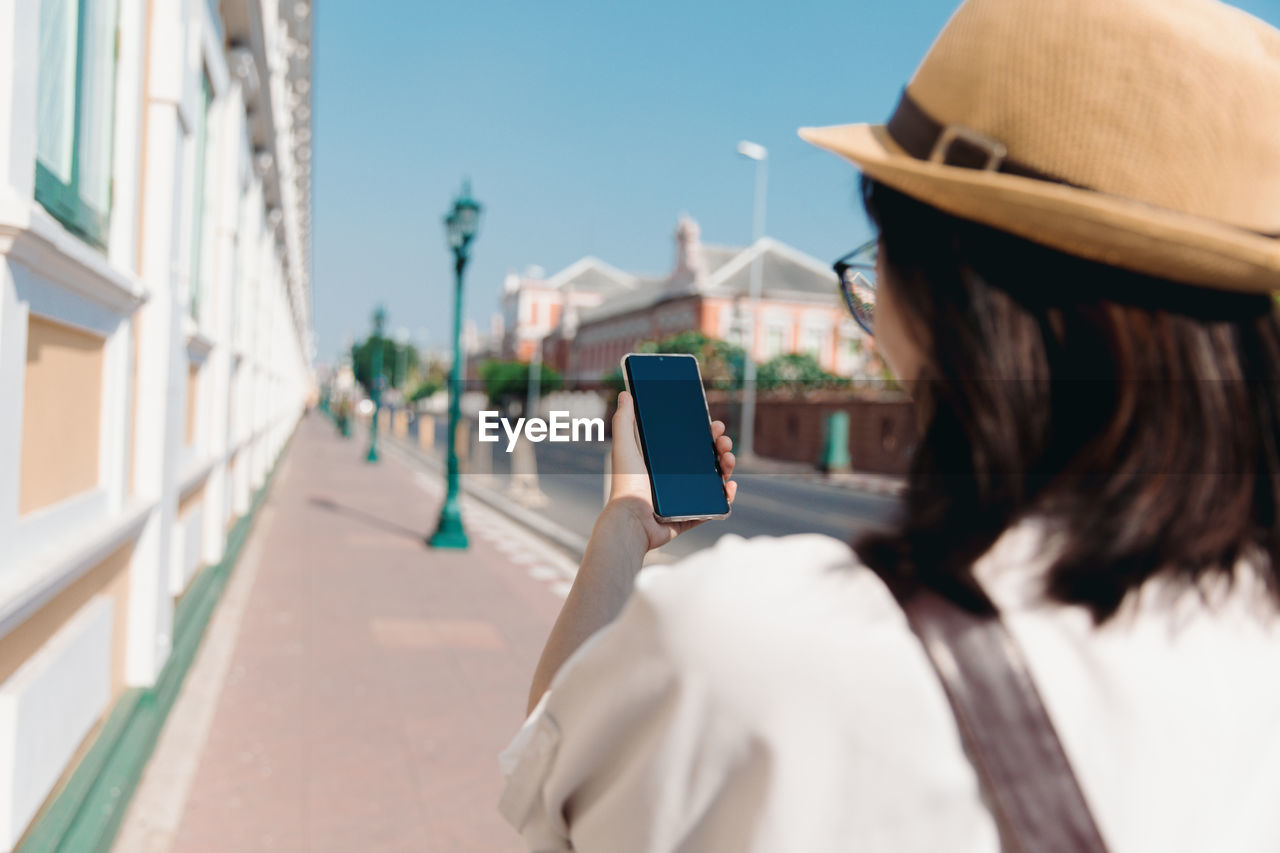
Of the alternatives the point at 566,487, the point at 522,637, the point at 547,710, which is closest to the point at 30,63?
the point at 547,710

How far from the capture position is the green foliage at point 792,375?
4372 centimetres

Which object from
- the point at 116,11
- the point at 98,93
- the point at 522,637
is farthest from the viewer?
the point at 522,637

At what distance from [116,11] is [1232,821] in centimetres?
356

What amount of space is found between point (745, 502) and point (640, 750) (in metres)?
19.4

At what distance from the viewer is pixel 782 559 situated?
78cm

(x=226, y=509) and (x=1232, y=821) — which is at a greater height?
(x=1232, y=821)

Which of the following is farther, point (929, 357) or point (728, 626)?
point (929, 357)

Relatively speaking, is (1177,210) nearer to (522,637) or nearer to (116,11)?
(116,11)

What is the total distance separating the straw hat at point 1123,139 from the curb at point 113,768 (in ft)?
7.99

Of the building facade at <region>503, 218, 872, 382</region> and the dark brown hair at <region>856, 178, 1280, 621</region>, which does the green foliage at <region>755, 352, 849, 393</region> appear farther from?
the dark brown hair at <region>856, 178, 1280, 621</region>

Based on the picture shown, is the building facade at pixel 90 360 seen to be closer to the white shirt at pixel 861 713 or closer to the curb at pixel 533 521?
the white shirt at pixel 861 713

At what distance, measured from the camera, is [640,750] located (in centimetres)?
79

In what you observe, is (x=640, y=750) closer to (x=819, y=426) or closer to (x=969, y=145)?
(x=969, y=145)

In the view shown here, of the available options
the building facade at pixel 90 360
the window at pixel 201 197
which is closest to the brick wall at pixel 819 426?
the window at pixel 201 197
